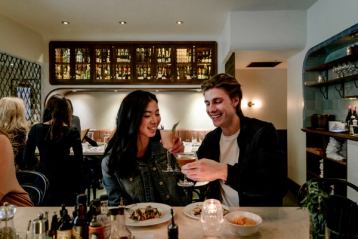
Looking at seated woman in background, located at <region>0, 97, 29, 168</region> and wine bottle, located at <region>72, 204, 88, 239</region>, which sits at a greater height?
seated woman in background, located at <region>0, 97, 29, 168</region>

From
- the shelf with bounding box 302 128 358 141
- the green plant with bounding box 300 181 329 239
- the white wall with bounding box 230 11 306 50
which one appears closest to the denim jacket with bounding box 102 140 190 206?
the green plant with bounding box 300 181 329 239

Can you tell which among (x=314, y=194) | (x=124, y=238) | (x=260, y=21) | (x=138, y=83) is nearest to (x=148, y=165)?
(x=124, y=238)

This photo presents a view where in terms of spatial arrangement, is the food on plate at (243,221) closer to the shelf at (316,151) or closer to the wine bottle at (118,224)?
the wine bottle at (118,224)

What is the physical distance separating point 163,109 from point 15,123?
3271mm

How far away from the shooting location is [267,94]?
Answer: 25.1 ft

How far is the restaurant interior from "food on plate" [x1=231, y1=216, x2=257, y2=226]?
2.32 m

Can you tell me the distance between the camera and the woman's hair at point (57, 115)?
9.75 feet

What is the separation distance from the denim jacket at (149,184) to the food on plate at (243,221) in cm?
55

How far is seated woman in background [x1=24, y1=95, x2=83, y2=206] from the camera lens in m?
2.99

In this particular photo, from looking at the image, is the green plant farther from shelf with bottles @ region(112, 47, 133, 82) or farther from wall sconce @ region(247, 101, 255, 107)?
wall sconce @ region(247, 101, 255, 107)

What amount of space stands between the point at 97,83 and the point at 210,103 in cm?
450

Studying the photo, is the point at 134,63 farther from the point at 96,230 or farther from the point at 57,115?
the point at 96,230

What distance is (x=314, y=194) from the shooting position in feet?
3.03

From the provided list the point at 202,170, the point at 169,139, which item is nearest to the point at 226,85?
the point at 169,139
